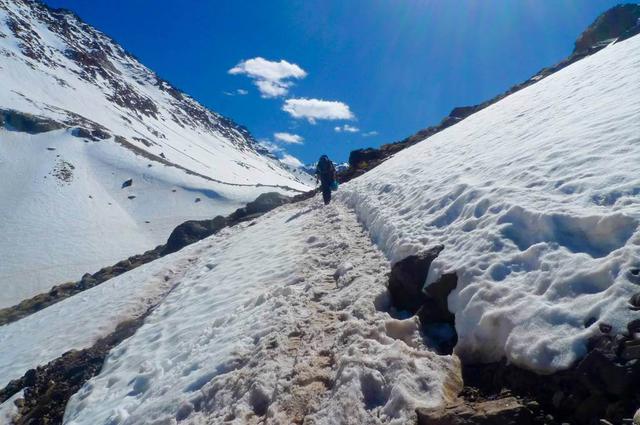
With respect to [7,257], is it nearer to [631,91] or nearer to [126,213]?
[126,213]

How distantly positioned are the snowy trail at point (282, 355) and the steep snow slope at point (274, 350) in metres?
0.02

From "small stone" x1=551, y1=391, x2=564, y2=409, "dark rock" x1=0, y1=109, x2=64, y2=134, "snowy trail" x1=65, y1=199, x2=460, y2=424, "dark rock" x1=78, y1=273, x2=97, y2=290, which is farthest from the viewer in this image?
"dark rock" x1=0, y1=109, x2=64, y2=134

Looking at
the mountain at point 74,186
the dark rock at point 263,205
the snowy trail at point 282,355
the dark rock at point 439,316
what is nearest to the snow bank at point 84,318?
the snowy trail at point 282,355

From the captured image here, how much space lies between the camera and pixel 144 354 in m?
10.5

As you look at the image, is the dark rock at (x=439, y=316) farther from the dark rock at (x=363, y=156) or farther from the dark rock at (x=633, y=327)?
the dark rock at (x=363, y=156)

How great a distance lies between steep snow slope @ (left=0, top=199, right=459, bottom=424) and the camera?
5.89 meters

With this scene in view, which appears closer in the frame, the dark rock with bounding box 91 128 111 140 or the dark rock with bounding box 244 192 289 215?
the dark rock with bounding box 244 192 289 215

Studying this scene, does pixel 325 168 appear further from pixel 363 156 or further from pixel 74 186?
pixel 74 186

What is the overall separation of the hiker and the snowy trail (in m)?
8.02

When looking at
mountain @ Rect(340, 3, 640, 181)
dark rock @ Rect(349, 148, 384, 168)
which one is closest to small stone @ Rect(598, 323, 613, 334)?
mountain @ Rect(340, 3, 640, 181)

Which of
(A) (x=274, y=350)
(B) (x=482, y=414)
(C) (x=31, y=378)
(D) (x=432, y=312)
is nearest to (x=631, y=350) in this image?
(B) (x=482, y=414)

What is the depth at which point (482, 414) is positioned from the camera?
445 cm

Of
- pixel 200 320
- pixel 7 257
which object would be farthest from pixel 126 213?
pixel 200 320

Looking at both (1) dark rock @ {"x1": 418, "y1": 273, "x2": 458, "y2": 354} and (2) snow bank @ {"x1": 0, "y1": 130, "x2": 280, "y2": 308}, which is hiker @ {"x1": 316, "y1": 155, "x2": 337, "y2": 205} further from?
(2) snow bank @ {"x1": 0, "y1": 130, "x2": 280, "y2": 308}
